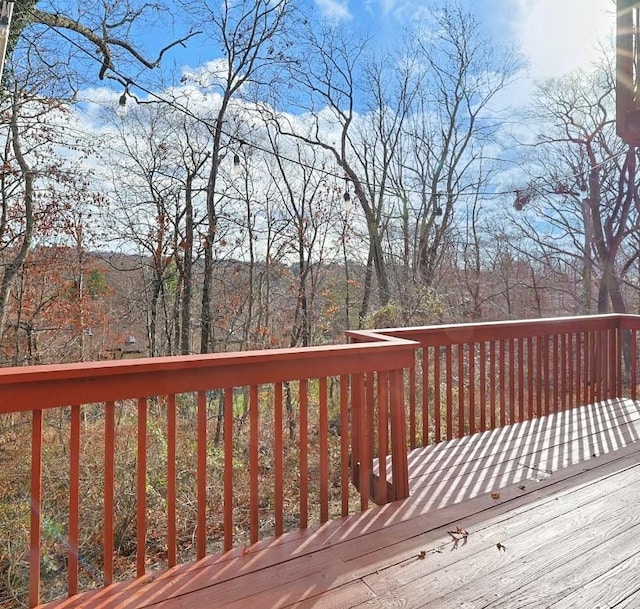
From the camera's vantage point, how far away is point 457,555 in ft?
5.53

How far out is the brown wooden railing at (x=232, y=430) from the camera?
1490 millimetres

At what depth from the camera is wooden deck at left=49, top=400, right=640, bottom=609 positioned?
1450 mm

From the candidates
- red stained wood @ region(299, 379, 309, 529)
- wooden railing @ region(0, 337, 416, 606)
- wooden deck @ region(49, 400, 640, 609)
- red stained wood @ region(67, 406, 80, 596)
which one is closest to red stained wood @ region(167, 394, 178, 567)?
wooden railing @ region(0, 337, 416, 606)

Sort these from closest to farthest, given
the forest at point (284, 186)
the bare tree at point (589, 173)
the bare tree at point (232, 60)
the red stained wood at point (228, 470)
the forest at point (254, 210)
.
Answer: the red stained wood at point (228, 470), the forest at point (254, 210), the forest at point (284, 186), the bare tree at point (232, 60), the bare tree at point (589, 173)

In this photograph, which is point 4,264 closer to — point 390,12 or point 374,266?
point 374,266

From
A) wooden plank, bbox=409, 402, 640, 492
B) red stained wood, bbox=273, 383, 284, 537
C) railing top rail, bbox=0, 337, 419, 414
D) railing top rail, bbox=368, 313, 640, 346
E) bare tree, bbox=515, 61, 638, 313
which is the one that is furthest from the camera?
bare tree, bbox=515, 61, 638, 313

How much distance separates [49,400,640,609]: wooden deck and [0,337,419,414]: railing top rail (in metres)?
0.72

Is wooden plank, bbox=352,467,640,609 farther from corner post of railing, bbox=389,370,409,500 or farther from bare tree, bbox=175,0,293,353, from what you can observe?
bare tree, bbox=175,0,293,353

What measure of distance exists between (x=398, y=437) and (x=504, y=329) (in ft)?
5.10

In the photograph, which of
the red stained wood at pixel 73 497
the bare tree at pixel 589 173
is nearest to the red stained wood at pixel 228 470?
the red stained wood at pixel 73 497

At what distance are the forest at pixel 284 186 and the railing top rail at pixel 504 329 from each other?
117 inches

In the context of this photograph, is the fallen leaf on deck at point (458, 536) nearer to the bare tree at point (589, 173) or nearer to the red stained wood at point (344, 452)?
the red stained wood at point (344, 452)

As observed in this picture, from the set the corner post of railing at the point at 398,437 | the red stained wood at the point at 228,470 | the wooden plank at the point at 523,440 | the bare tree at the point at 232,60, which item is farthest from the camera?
the bare tree at the point at 232,60

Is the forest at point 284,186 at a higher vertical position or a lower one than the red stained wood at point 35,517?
higher
